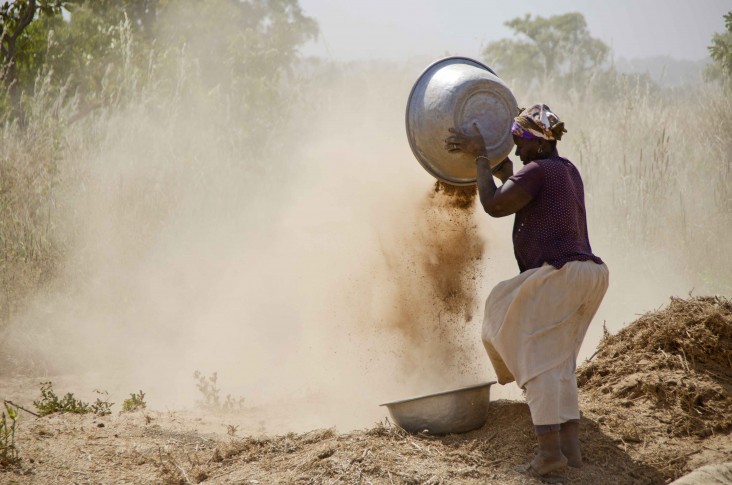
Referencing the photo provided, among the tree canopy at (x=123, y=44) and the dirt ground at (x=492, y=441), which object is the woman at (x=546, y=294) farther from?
the tree canopy at (x=123, y=44)

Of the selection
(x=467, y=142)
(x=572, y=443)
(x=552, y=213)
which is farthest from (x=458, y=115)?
(x=572, y=443)

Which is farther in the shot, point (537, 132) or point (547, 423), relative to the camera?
point (537, 132)

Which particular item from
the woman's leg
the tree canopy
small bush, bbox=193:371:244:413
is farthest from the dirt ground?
the tree canopy

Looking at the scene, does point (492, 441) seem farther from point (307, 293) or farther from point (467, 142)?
point (307, 293)

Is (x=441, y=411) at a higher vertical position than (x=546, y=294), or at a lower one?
lower

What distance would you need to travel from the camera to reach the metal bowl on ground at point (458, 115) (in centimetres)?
398

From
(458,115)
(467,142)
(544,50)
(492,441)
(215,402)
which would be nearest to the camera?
(492,441)

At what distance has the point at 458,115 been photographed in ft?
13.0

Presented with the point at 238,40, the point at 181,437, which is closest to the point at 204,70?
the point at 238,40

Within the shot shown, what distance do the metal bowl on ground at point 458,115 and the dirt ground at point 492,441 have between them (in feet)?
4.84

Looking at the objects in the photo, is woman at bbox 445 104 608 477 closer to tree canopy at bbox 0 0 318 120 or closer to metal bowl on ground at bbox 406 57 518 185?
metal bowl on ground at bbox 406 57 518 185

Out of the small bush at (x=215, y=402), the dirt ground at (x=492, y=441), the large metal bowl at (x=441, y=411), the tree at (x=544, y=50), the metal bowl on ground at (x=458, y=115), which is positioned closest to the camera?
the dirt ground at (x=492, y=441)

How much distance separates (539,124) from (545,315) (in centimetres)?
94

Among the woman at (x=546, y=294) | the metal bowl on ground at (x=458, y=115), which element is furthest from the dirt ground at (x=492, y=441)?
the metal bowl on ground at (x=458, y=115)
